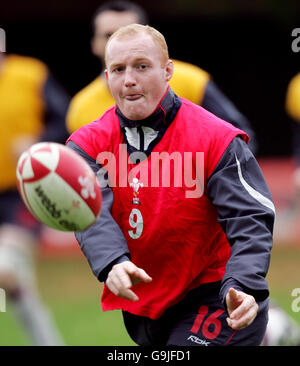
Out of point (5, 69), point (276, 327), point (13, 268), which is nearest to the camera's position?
point (276, 327)

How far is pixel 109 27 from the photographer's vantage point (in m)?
5.65

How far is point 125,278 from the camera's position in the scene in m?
3.46

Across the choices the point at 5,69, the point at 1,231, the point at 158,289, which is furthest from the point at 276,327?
the point at 5,69

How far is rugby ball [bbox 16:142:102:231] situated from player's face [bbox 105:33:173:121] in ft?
1.13

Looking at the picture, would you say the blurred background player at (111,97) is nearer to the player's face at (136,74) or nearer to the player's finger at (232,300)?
the player's face at (136,74)

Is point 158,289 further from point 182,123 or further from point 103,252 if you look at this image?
point 182,123

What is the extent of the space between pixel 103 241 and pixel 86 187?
0.91 feet

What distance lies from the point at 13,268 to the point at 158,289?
293 centimetres

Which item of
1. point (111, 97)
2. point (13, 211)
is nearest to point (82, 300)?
point (13, 211)

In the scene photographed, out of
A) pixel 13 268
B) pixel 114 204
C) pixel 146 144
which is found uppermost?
pixel 146 144

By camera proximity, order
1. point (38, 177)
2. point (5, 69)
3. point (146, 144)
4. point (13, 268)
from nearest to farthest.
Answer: point (38, 177) → point (146, 144) → point (13, 268) → point (5, 69)

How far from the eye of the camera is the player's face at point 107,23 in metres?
5.65

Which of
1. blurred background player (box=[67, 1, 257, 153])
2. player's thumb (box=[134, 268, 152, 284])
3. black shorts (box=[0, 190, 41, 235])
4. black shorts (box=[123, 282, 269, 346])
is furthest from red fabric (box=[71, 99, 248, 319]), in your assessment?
black shorts (box=[0, 190, 41, 235])

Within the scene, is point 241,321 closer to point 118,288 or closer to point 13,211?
point 118,288
